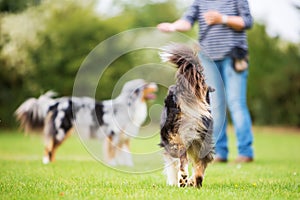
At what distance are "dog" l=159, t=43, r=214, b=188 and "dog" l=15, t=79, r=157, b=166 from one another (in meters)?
3.83

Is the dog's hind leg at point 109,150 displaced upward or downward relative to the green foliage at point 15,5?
downward

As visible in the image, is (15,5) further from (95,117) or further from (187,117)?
(187,117)

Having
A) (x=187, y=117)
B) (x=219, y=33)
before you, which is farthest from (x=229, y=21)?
(x=187, y=117)

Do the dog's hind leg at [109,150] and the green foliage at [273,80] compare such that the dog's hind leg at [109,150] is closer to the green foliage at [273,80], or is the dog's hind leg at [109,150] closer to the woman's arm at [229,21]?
the woman's arm at [229,21]

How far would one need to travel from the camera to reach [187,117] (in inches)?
187

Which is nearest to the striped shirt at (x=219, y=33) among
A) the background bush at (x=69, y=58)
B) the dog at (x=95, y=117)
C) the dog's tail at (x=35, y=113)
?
the dog at (x=95, y=117)

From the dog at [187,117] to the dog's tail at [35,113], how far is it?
462cm

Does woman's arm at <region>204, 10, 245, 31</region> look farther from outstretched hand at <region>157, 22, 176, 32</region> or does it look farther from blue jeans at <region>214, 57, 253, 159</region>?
outstretched hand at <region>157, 22, 176, 32</region>

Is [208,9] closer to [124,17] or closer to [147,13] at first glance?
[124,17]

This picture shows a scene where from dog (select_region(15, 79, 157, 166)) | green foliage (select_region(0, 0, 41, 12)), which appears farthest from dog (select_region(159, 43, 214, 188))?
green foliage (select_region(0, 0, 41, 12))

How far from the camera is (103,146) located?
8805 mm

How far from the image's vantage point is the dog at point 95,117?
8.88 m

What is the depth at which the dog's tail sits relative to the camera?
9188 millimetres

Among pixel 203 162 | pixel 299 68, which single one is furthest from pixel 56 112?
pixel 299 68
